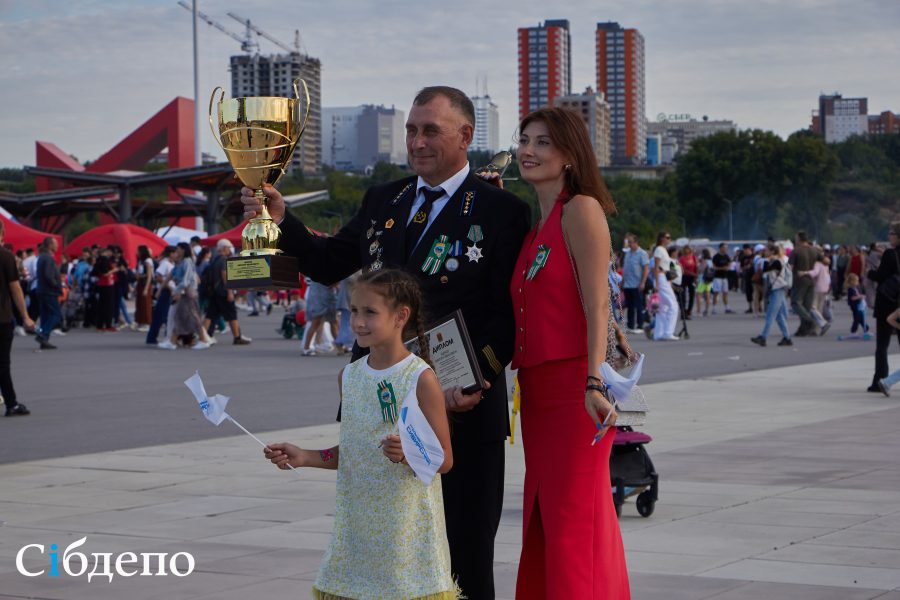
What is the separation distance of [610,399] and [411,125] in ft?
3.68

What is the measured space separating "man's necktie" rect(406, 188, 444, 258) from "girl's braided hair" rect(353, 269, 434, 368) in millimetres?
Result: 393

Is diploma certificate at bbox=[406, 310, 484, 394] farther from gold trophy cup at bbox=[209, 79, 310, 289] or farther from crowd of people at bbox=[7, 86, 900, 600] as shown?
gold trophy cup at bbox=[209, 79, 310, 289]

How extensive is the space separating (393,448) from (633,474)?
12.1 feet

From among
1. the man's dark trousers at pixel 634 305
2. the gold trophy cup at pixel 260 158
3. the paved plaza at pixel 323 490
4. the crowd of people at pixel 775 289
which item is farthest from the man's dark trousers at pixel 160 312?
the gold trophy cup at pixel 260 158

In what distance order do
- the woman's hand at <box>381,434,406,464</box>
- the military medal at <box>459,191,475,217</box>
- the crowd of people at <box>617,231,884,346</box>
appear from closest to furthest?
the woman's hand at <box>381,434,406,464</box> < the military medal at <box>459,191,475,217</box> < the crowd of people at <box>617,231,884,346</box>

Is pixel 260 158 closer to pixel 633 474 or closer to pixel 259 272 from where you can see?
pixel 259 272

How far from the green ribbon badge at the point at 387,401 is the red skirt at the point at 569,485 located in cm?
68

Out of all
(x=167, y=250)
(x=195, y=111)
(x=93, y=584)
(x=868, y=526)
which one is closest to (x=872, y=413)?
(x=868, y=526)

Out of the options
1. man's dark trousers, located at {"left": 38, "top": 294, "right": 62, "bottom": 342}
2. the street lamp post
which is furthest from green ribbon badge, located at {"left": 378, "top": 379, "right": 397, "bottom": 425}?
the street lamp post

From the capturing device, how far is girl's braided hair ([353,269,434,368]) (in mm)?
4027

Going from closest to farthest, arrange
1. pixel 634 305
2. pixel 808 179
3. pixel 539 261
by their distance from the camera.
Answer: pixel 539 261, pixel 634 305, pixel 808 179

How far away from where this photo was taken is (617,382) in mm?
4191

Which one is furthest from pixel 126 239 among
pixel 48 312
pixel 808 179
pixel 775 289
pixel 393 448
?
pixel 808 179

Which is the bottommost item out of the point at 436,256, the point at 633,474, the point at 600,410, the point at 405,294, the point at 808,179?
the point at 633,474
